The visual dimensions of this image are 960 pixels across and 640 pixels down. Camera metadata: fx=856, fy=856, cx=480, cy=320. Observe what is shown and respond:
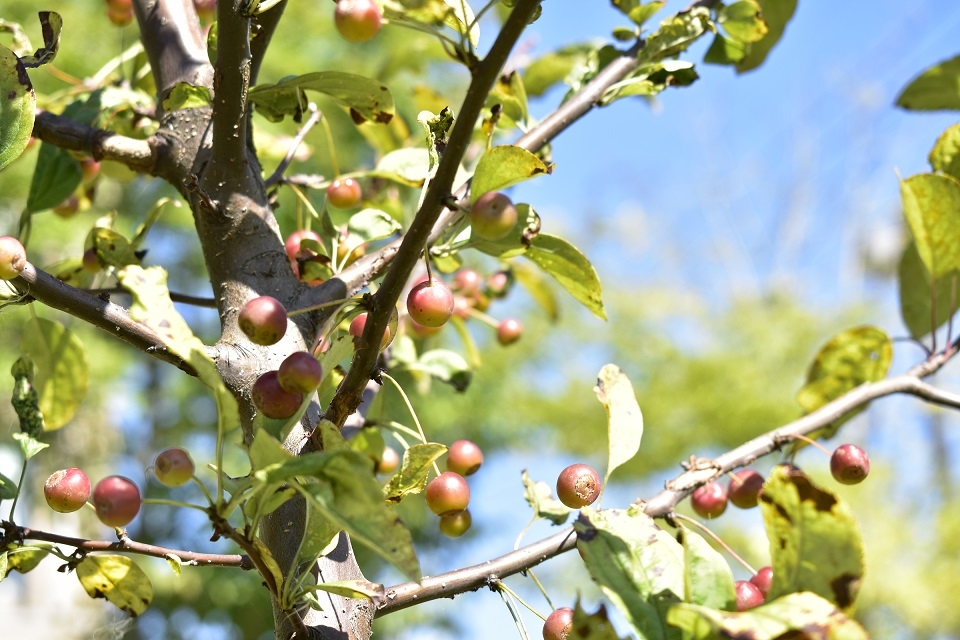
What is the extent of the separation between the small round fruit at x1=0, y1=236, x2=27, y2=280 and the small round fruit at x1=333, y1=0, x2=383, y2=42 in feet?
0.97

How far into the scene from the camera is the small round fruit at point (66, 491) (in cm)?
56

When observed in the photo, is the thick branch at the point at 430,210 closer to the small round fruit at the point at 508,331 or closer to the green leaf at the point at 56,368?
the green leaf at the point at 56,368

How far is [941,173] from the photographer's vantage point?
2.62 feet

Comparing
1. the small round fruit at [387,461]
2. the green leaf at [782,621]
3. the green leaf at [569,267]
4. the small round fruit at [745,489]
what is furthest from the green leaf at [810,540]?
the small round fruit at [387,461]

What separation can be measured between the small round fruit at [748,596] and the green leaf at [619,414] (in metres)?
0.11

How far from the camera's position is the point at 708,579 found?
1.47 ft

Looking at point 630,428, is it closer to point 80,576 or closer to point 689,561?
point 689,561

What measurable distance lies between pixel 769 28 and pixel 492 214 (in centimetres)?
69

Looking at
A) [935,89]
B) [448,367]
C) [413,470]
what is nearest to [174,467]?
[413,470]

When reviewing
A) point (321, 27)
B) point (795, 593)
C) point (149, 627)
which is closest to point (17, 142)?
point (795, 593)

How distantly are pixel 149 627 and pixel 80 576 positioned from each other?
584 cm

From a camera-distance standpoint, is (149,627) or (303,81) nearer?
(303,81)

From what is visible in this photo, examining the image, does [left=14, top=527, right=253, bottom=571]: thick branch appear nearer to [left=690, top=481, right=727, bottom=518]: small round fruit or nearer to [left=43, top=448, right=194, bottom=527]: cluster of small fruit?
[left=43, top=448, right=194, bottom=527]: cluster of small fruit

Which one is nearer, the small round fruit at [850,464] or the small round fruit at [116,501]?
the small round fruit at [116,501]
